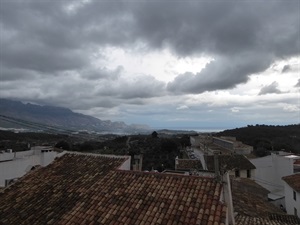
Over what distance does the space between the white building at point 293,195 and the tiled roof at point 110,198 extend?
16.5m

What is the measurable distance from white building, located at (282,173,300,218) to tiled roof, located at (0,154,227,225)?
16.5m

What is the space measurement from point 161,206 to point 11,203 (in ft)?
21.2

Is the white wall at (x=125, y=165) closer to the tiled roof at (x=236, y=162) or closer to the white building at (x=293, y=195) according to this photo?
the white building at (x=293, y=195)

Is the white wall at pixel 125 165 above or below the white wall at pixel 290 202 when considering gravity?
above

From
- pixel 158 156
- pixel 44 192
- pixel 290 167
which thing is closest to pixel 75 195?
pixel 44 192

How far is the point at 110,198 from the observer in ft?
33.3

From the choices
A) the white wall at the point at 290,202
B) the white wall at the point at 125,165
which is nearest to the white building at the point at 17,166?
the white wall at the point at 125,165

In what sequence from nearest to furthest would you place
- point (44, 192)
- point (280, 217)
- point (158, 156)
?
point (44, 192), point (280, 217), point (158, 156)

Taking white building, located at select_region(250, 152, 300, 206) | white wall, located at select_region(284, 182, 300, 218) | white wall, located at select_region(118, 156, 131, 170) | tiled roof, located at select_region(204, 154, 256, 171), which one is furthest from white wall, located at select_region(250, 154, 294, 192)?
white wall, located at select_region(118, 156, 131, 170)

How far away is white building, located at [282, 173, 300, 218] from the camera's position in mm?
22750

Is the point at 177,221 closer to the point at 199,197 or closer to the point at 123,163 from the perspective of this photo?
the point at 199,197

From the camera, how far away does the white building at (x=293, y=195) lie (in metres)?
22.8

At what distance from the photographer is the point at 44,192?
11836 mm

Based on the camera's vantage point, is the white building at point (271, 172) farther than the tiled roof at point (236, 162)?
No
